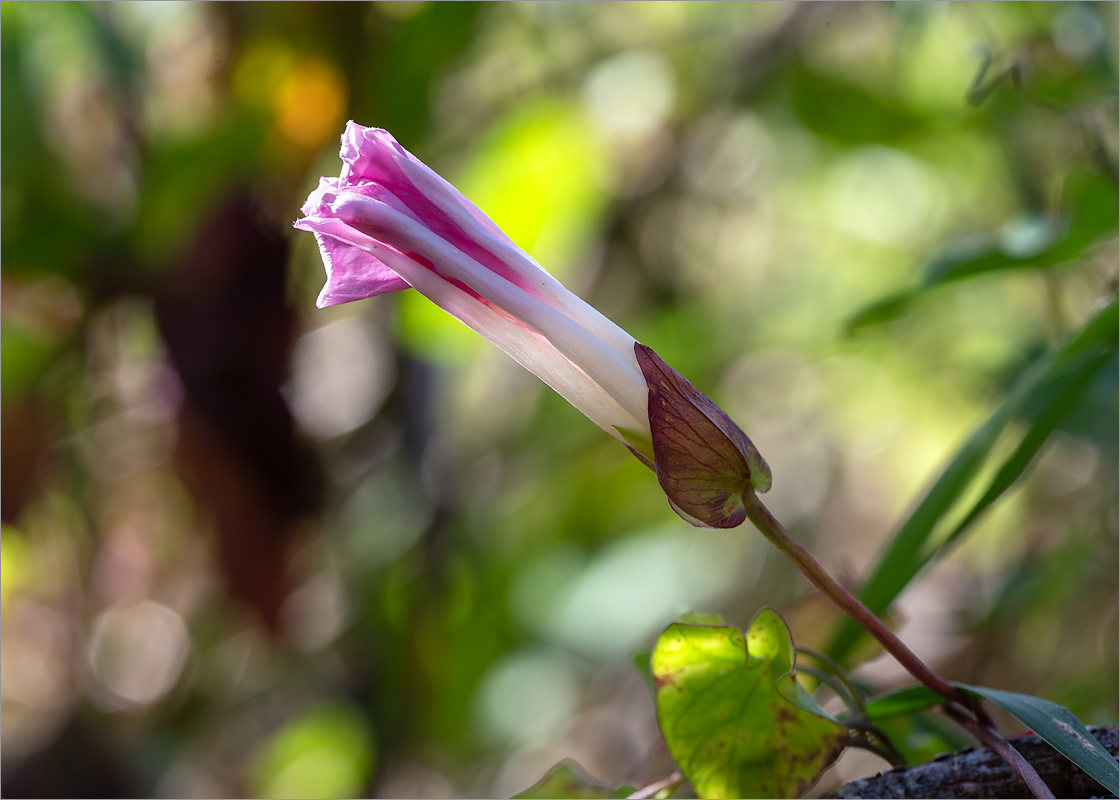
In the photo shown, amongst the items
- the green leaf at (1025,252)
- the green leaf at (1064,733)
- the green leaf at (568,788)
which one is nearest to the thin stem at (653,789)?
the green leaf at (568,788)

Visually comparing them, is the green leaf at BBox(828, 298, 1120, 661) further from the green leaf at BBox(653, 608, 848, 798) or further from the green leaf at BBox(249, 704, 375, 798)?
the green leaf at BBox(249, 704, 375, 798)

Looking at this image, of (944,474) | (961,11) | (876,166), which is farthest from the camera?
(876,166)

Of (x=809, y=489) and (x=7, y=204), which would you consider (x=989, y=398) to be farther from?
(x=7, y=204)

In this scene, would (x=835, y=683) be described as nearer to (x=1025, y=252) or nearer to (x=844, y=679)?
(x=844, y=679)

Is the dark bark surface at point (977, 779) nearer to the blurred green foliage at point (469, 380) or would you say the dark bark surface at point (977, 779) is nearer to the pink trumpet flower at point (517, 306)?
the pink trumpet flower at point (517, 306)

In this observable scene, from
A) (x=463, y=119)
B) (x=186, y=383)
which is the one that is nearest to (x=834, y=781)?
(x=186, y=383)
